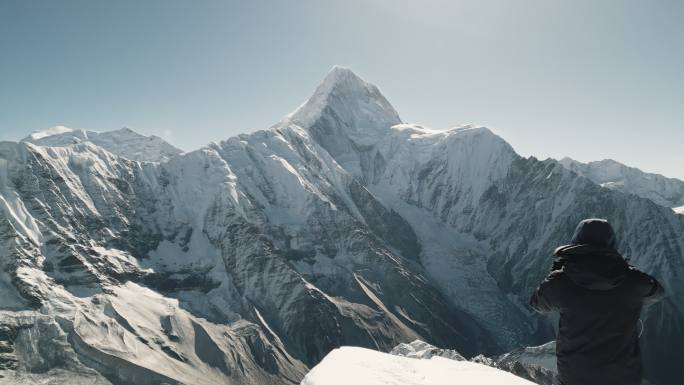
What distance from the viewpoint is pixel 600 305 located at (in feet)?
30.9

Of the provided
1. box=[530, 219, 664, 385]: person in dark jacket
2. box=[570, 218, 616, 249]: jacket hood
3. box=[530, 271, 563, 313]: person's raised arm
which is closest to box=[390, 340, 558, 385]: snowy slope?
box=[530, 271, 563, 313]: person's raised arm

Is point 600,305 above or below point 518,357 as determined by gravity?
above

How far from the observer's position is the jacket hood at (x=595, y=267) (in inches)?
362

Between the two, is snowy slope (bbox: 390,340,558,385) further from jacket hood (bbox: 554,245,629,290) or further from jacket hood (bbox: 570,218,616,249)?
jacket hood (bbox: 554,245,629,290)

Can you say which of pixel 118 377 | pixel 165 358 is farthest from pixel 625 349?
pixel 165 358

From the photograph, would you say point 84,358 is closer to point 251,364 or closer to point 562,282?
point 251,364

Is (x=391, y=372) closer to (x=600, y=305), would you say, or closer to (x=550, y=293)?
(x=550, y=293)

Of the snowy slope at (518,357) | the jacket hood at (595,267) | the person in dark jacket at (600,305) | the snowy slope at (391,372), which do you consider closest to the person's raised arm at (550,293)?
the person in dark jacket at (600,305)

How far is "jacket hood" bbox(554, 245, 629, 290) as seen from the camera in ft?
30.2

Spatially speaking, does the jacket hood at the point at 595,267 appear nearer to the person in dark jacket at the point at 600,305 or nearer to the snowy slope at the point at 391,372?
the person in dark jacket at the point at 600,305

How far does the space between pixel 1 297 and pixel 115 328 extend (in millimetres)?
38788

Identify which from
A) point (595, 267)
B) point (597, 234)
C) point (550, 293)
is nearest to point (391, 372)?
point (550, 293)

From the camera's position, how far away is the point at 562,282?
9883mm

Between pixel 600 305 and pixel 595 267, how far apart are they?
790 millimetres
